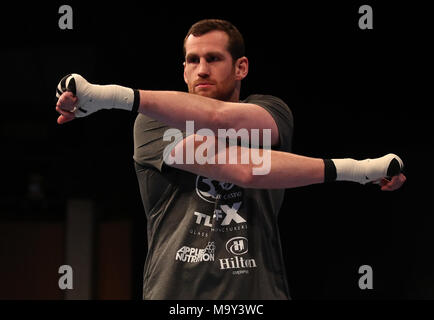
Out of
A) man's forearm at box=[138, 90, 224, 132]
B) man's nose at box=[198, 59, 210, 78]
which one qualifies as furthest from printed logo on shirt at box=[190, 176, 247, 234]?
man's nose at box=[198, 59, 210, 78]

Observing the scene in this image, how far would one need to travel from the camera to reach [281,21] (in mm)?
3574

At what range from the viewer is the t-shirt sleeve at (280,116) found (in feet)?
6.20

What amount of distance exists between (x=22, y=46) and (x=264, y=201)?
8.74 feet

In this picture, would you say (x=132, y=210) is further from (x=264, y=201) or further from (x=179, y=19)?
(x=264, y=201)

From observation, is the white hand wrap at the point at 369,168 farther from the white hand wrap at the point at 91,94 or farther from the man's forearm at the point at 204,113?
the white hand wrap at the point at 91,94

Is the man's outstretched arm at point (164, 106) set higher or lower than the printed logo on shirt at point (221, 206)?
higher

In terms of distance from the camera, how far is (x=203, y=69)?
2.02 metres

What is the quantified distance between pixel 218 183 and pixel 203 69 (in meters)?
0.39

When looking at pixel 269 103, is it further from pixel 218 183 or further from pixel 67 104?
pixel 67 104

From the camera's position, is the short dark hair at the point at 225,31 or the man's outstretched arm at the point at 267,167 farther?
the short dark hair at the point at 225,31

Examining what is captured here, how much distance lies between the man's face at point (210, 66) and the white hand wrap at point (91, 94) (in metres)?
0.46

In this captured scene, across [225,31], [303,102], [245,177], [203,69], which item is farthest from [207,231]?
[303,102]

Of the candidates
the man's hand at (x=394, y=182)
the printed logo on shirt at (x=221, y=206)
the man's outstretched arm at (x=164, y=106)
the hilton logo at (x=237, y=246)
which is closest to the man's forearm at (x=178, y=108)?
the man's outstretched arm at (x=164, y=106)

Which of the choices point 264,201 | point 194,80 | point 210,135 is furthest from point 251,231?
point 194,80
